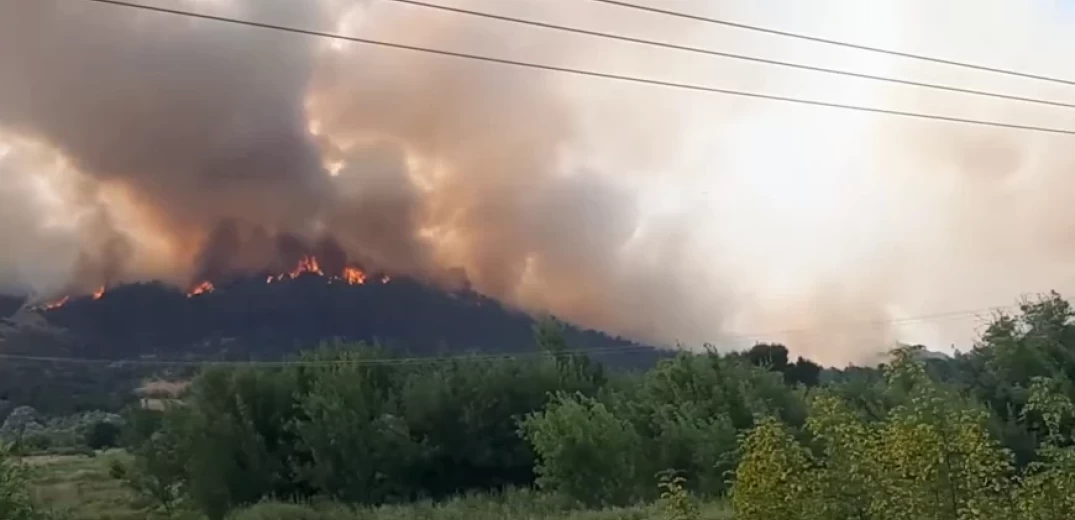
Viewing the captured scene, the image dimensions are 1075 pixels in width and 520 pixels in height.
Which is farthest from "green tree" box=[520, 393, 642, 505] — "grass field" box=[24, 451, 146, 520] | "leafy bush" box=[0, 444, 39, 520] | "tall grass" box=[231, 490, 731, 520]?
"leafy bush" box=[0, 444, 39, 520]

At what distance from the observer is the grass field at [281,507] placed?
30.5m

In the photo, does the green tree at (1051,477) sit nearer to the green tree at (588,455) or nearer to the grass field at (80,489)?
the grass field at (80,489)

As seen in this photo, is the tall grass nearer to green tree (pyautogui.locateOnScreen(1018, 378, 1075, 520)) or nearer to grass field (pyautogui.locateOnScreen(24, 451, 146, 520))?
grass field (pyautogui.locateOnScreen(24, 451, 146, 520))

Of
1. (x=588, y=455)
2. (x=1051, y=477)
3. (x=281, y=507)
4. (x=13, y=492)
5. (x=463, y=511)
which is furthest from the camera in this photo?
(x=588, y=455)

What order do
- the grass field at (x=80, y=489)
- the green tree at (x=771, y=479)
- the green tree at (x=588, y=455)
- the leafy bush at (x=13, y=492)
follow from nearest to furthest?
the green tree at (x=771, y=479) < the leafy bush at (x=13, y=492) < the grass field at (x=80, y=489) < the green tree at (x=588, y=455)

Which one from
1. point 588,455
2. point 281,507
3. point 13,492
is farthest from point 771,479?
point 588,455

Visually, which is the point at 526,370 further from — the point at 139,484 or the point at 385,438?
the point at 139,484

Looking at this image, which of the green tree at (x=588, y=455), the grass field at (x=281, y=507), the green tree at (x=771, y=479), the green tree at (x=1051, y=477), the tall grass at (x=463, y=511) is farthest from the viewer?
the green tree at (x=588, y=455)

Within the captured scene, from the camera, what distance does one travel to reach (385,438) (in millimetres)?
43438

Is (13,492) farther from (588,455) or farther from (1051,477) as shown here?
(1051,477)

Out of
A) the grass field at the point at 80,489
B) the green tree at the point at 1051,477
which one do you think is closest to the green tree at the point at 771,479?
the green tree at the point at 1051,477

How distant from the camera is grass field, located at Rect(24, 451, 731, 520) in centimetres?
3047

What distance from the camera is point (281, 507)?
3481cm

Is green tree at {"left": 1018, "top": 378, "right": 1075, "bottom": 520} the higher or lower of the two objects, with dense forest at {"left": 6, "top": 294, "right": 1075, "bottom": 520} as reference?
lower
